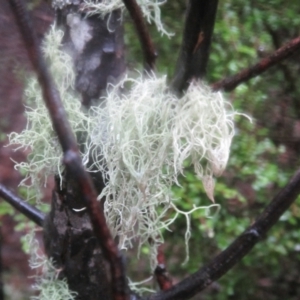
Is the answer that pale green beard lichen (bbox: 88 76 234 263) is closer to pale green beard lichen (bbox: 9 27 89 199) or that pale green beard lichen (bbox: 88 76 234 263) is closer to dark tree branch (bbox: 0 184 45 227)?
pale green beard lichen (bbox: 9 27 89 199)

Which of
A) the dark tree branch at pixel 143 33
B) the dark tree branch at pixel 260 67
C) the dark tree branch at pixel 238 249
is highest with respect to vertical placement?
the dark tree branch at pixel 143 33

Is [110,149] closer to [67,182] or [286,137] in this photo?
[67,182]

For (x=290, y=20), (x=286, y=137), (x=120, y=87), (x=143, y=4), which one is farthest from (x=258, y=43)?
(x=120, y=87)

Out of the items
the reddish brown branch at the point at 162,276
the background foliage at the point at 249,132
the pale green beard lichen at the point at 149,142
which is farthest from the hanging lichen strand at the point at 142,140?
the background foliage at the point at 249,132

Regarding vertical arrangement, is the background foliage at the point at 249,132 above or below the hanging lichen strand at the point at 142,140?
below

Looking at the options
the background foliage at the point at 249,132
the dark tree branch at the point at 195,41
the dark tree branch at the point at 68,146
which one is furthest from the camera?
the background foliage at the point at 249,132

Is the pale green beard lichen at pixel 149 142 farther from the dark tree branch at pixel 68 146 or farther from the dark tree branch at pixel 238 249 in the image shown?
the dark tree branch at pixel 68 146

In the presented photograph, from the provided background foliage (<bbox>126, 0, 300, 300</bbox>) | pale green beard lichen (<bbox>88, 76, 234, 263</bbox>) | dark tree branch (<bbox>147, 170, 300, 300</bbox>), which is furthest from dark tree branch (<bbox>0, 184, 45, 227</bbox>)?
background foliage (<bbox>126, 0, 300, 300</bbox>)

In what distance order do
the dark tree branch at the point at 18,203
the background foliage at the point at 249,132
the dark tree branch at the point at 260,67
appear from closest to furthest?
the dark tree branch at the point at 260,67 → the dark tree branch at the point at 18,203 → the background foliage at the point at 249,132
